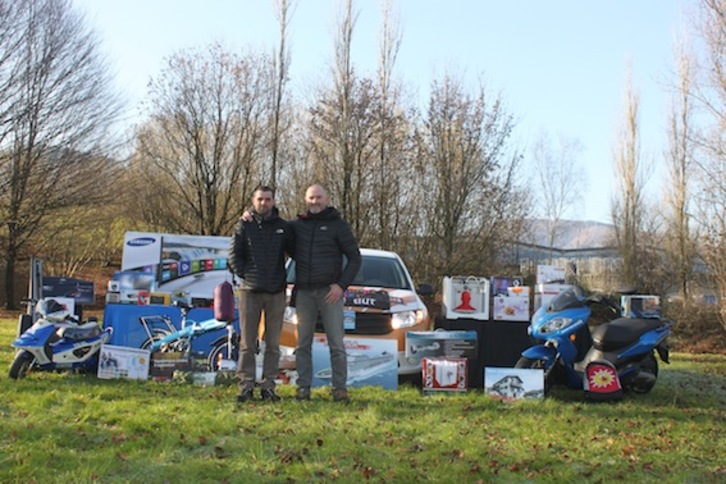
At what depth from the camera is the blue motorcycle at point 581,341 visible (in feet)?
24.0

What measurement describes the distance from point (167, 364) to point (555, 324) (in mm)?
4093

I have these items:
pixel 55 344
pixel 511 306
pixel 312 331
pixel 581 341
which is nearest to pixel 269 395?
pixel 312 331

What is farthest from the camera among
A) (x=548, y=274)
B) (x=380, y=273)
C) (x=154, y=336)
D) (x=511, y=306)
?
(x=548, y=274)

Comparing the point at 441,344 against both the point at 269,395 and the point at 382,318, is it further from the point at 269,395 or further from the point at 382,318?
the point at 269,395

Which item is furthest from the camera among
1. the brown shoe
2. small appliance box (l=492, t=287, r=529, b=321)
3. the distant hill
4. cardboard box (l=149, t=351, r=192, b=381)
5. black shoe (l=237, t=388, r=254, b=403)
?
the distant hill

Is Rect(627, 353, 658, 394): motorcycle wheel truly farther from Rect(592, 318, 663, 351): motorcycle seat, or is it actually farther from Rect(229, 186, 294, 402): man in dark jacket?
Rect(229, 186, 294, 402): man in dark jacket

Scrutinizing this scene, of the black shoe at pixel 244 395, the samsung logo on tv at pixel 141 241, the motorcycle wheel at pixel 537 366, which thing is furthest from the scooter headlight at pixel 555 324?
the samsung logo on tv at pixel 141 241

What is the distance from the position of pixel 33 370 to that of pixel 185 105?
16.6 m

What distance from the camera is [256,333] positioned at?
661cm

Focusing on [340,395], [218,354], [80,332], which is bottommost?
[340,395]

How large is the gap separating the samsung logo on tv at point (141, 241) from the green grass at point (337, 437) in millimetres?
6356

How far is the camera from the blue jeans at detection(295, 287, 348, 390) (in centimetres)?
656

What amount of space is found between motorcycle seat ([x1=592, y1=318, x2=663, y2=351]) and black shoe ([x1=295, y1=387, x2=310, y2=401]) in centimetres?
304

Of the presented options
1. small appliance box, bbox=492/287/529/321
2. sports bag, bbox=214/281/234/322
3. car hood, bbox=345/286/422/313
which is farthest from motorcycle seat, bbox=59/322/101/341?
small appliance box, bbox=492/287/529/321
